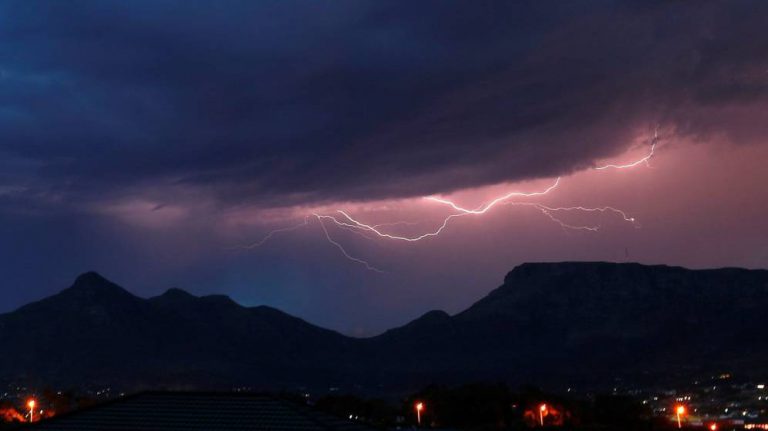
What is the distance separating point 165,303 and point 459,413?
12092 cm

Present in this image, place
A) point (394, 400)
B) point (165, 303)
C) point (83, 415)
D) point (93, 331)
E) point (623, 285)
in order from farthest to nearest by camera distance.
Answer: point (165, 303) → point (623, 285) → point (93, 331) → point (394, 400) → point (83, 415)

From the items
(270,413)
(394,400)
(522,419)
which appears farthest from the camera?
(394,400)

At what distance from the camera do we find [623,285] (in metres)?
170

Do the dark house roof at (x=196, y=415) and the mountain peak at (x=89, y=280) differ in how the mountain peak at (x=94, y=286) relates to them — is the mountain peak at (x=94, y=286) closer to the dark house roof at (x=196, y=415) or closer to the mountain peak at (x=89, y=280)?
the mountain peak at (x=89, y=280)

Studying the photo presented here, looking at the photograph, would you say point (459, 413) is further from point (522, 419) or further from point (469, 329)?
point (469, 329)

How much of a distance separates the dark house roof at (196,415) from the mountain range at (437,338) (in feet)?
314

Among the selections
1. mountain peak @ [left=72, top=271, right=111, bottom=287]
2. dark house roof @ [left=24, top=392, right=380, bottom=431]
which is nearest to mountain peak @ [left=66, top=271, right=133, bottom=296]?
mountain peak @ [left=72, top=271, right=111, bottom=287]

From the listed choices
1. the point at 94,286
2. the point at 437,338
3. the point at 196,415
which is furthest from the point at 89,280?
the point at 196,415

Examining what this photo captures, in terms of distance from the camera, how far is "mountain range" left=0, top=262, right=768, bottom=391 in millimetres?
136875

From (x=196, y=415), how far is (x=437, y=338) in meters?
140

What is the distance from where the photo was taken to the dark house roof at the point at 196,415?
99.5 ft

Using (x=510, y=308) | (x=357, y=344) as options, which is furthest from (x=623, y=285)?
(x=357, y=344)

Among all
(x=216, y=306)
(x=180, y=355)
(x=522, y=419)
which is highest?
(x=216, y=306)

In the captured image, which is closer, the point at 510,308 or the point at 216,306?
the point at 510,308
